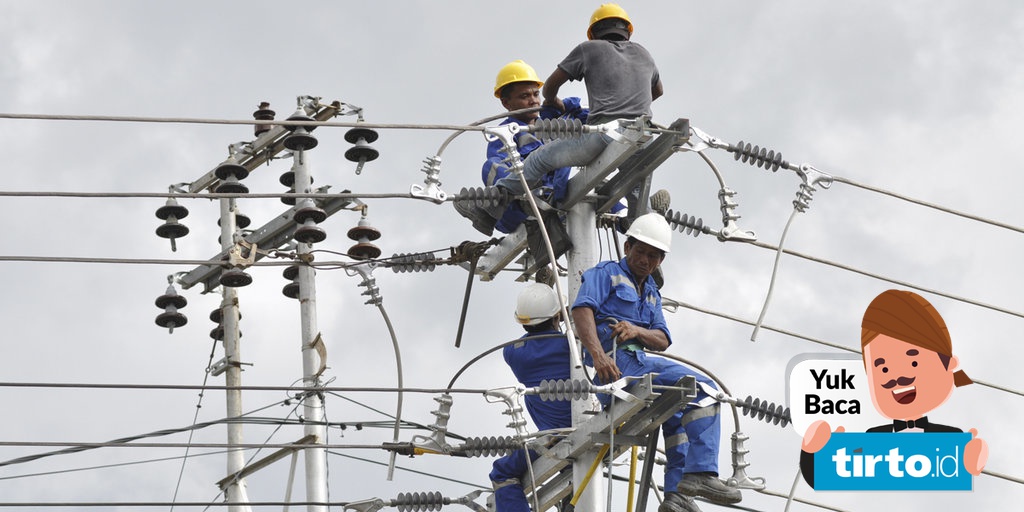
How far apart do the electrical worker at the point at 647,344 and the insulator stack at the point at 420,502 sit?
1.16m

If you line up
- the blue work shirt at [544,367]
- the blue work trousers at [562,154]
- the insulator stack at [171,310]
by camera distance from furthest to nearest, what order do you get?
the insulator stack at [171,310] → the blue work shirt at [544,367] → the blue work trousers at [562,154]

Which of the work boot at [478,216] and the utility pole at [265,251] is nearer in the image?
the work boot at [478,216]

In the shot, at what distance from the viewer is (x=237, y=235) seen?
17.2 meters

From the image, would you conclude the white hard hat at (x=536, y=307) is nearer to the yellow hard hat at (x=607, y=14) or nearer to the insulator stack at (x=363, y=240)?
the yellow hard hat at (x=607, y=14)

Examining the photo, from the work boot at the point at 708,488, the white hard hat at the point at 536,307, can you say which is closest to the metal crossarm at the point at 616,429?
the work boot at the point at 708,488

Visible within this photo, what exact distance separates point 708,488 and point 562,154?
2030mm

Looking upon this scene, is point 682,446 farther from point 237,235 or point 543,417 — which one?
point 237,235

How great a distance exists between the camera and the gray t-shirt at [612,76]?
11.1 meters

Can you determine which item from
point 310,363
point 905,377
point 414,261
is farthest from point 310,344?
point 905,377

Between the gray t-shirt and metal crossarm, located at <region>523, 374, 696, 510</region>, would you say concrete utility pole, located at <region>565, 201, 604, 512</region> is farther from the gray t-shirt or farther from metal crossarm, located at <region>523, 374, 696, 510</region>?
the gray t-shirt

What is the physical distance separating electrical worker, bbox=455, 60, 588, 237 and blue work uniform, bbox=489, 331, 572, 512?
2.32 feet

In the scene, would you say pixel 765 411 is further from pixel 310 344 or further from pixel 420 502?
pixel 310 344

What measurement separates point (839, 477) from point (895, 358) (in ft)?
2.94

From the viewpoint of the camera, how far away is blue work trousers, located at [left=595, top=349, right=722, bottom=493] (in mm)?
10406
